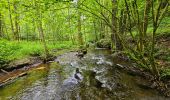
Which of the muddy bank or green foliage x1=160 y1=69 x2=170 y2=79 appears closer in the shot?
green foliage x1=160 y1=69 x2=170 y2=79

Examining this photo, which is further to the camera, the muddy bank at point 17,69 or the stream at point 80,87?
the muddy bank at point 17,69

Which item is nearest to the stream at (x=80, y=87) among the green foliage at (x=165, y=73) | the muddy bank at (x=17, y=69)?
the muddy bank at (x=17, y=69)

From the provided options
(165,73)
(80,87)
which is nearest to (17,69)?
(80,87)

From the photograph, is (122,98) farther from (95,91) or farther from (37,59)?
(37,59)

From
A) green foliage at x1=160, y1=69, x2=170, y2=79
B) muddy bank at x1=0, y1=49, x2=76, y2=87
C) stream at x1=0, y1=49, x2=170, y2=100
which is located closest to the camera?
stream at x1=0, y1=49, x2=170, y2=100

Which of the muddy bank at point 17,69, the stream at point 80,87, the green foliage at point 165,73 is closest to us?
the stream at point 80,87

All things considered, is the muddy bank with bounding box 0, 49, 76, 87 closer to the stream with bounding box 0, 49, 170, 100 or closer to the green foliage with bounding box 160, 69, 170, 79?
the stream with bounding box 0, 49, 170, 100

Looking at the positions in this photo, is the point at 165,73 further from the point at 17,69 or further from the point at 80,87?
the point at 17,69

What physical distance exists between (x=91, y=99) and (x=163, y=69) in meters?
3.72

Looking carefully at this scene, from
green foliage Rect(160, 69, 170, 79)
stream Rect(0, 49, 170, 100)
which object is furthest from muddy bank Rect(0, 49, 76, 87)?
green foliage Rect(160, 69, 170, 79)

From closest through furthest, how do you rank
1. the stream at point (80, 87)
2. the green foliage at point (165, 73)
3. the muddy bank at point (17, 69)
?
the stream at point (80, 87) < the green foliage at point (165, 73) < the muddy bank at point (17, 69)

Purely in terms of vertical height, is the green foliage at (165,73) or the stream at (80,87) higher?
the green foliage at (165,73)

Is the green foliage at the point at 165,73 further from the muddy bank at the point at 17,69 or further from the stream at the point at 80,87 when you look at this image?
the muddy bank at the point at 17,69

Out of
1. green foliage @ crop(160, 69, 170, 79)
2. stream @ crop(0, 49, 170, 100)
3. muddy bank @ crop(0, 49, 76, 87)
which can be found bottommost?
stream @ crop(0, 49, 170, 100)
